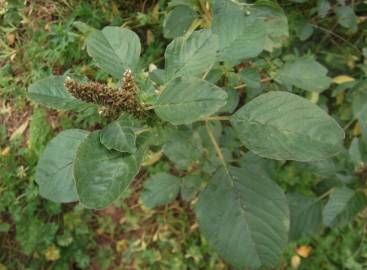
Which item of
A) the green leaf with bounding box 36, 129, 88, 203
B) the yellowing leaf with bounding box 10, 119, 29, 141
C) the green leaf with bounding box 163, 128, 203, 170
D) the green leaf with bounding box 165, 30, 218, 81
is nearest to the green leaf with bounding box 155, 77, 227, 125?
the green leaf with bounding box 165, 30, 218, 81

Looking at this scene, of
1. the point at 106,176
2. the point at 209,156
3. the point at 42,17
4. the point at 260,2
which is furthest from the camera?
the point at 42,17

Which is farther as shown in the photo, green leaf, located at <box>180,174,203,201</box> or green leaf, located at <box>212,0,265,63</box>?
green leaf, located at <box>180,174,203,201</box>

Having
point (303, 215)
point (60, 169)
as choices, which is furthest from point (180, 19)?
point (303, 215)

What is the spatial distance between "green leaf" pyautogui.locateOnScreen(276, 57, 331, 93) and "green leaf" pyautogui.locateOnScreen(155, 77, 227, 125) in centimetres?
75

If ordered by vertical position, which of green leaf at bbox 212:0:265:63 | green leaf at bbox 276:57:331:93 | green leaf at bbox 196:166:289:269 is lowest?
green leaf at bbox 196:166:289:269

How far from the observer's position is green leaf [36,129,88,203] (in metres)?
1.27

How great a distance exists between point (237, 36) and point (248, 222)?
56 centimetres

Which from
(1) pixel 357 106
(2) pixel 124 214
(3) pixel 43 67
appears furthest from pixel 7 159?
(1) pixel 357 106

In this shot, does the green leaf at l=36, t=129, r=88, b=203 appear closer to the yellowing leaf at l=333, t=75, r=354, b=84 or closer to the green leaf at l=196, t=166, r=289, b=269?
the green leaf at l=196, t=166, r=289, b=269

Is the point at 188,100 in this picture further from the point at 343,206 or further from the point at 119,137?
the point at 343,206

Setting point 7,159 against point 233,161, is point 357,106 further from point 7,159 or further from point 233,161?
point 7,159

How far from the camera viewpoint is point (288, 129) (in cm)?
108

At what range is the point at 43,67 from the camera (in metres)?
2.47

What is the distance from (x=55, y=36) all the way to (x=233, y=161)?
1226 millimetres
